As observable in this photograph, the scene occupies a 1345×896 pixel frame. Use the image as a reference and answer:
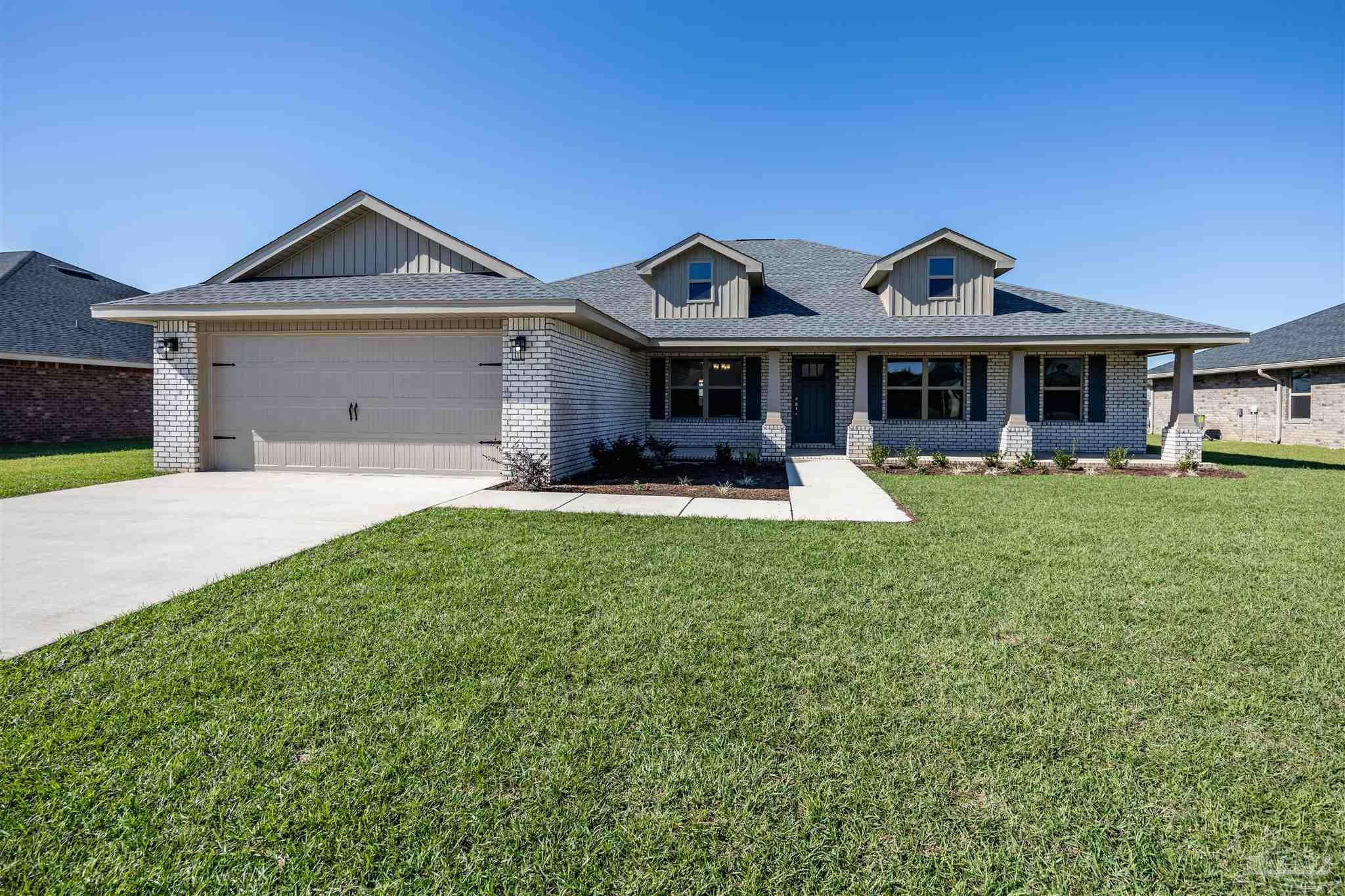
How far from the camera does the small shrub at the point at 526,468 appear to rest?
880 centimetres

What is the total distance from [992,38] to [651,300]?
917cm

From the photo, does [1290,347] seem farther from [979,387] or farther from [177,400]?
[177,400]

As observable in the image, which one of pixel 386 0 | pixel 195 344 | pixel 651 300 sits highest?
pixel 386 0

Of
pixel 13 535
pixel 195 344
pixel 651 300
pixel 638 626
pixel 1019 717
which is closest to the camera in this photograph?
pixel 1019 717

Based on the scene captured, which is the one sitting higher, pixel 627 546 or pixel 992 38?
pixel 992 38

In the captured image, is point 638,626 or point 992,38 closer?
point 638,626

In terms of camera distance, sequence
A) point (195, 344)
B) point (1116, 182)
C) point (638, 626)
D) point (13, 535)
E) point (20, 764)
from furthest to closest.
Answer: point (1116, 182) → point (195, 344) → point (13, 535) → point (638, 626) → point (20, 764)

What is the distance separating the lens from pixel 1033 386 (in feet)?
48.7

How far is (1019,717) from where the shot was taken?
2.57 m

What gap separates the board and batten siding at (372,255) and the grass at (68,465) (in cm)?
448

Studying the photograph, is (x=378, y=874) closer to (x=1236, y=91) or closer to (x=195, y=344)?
(x=195, y=344)

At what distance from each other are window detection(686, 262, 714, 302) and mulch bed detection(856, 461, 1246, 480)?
20.1 ft

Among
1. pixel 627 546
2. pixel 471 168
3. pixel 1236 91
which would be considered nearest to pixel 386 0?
pixel 471 168

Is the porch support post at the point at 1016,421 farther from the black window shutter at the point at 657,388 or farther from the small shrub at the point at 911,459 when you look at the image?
the black window shutter at the point at 657,388
